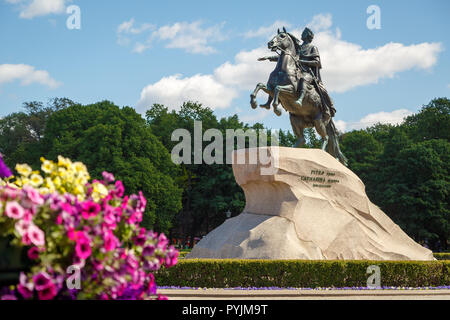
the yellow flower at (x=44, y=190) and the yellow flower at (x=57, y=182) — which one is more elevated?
the yellow flower at (x=57, y=182)

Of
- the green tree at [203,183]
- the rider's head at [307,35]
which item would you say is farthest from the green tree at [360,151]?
the rider's head at [307,35]

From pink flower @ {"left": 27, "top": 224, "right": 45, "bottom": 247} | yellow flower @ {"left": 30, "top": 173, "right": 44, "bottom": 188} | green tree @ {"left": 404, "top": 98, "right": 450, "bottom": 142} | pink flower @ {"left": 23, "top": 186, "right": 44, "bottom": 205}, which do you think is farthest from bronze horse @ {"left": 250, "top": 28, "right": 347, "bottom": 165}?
green tree @ {"left": 404, "top": 98, "right": 450, "bottom": 142}

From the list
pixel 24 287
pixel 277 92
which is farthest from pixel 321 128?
pixel 24 287

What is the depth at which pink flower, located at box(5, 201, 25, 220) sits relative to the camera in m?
3.21

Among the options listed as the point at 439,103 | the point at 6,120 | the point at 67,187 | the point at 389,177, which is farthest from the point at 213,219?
the point at 67,187

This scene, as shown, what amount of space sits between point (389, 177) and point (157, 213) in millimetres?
18972

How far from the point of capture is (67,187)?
3.93 metres

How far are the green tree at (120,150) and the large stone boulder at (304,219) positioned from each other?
769 inches

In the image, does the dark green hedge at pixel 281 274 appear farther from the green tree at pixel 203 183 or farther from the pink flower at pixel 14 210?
the green tree at pixel 203 183

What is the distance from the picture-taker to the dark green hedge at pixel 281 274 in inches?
499

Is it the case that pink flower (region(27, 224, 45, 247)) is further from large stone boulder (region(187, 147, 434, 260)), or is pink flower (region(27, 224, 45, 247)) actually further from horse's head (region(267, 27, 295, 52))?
horse's head (region(267, 27, 295, 52))

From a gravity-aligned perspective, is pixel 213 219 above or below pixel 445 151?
below

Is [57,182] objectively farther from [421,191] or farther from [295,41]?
[421,191]
